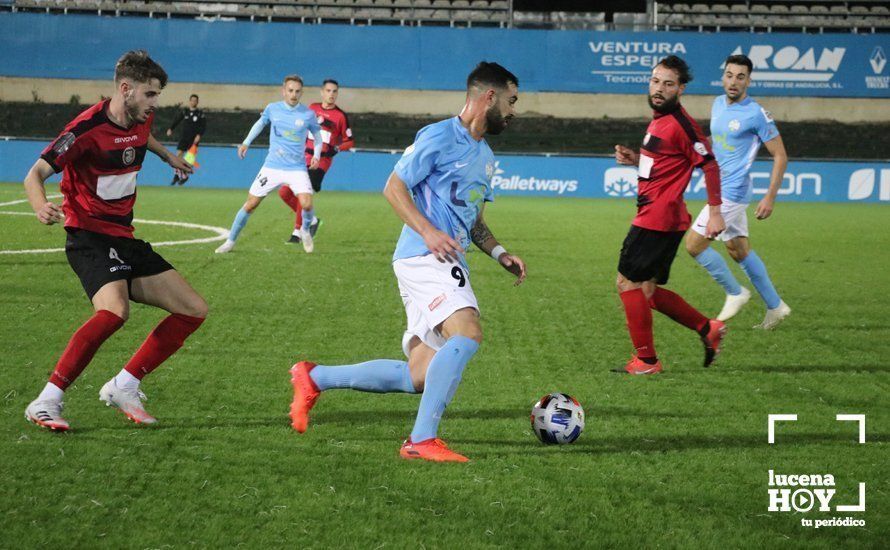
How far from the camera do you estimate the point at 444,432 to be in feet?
17.8

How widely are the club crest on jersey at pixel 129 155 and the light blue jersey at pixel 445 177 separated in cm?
152

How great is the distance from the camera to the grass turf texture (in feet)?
13.1

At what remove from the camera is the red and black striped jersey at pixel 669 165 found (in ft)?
23.6

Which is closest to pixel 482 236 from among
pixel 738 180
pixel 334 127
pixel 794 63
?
pixel 738 180

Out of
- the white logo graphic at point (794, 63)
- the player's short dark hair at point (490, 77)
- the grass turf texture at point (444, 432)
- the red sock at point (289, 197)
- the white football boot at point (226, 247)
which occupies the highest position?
the white logo graphic at point (794, 63)

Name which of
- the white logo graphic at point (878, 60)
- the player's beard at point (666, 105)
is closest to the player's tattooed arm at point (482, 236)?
the player's beard at point (666, 105)

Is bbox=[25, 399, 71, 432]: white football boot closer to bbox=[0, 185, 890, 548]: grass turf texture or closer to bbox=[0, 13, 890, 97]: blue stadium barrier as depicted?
bbox=[0, 185, 890, 548]: grass turf texture

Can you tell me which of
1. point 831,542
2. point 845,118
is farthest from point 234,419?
point 845,118

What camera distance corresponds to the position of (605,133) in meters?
33.8

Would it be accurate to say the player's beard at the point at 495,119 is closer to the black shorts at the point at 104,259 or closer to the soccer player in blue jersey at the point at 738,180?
the black shorts at the point at 104,259

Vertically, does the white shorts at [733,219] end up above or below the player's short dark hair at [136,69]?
below

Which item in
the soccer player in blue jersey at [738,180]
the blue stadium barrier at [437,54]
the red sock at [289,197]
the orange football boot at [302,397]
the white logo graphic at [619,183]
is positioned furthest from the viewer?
the blue stadium barrier at [437,54]

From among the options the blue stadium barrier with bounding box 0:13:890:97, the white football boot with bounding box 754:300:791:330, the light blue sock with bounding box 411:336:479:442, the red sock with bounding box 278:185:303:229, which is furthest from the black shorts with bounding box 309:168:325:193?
the blue stadium barrier with bounding box 0:13:890:97

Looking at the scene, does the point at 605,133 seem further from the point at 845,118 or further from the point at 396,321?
the point at 396,321
